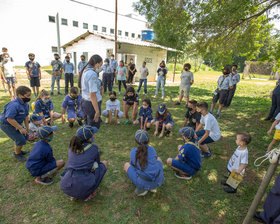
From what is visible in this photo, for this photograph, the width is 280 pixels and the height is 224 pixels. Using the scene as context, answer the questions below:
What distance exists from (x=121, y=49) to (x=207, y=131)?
11435 millimetres

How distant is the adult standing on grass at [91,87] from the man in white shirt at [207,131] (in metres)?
2.29

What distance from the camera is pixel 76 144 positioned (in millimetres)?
2332

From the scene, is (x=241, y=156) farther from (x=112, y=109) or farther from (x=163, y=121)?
(x=112, y=109)

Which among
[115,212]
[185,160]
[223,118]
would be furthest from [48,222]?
[223,118]

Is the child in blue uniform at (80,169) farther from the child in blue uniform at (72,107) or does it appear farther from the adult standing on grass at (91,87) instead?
the child in blue uniform at (72,107)

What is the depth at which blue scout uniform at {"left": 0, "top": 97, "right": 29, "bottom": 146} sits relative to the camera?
10.00ft

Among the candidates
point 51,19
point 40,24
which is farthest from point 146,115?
point 51,19

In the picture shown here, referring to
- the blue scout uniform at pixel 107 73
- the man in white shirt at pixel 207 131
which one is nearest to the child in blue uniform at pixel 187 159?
the man in white shirt at pixel 207 131

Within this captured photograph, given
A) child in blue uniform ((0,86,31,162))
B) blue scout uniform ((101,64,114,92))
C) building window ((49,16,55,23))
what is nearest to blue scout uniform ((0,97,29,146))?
child in blue uniform ((0,86,31,162))

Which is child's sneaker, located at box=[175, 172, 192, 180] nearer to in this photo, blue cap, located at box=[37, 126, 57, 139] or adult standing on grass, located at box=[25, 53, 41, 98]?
blue cap, located at box=[37, 126, 57, 139]

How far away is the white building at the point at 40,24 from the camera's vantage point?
731 inches

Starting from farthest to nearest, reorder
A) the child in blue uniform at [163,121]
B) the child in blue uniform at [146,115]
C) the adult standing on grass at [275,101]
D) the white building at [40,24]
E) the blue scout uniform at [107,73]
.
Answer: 1. the white building at [40,24]
2. the blue scout uniform at [107,73]
3. the adult standing on grass at [275,101]
4. the child in blue uniform at [146,115]
5. the child in blue uniform at [163,121]

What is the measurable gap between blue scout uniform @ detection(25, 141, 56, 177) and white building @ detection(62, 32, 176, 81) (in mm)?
11137

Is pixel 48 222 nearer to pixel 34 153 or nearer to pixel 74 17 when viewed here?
pixel 34 153
